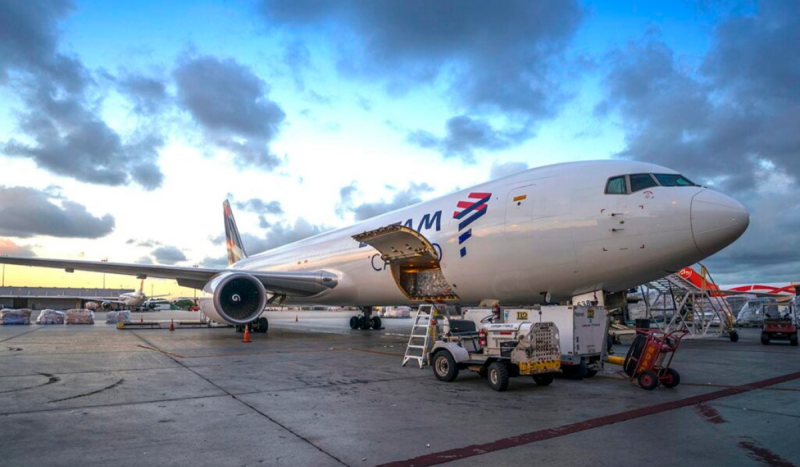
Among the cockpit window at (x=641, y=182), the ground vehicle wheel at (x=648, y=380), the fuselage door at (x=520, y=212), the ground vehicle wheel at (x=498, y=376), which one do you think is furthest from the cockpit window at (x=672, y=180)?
the ground vehicle wheel at (x=498, y=376)

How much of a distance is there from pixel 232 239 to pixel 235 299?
1805 centimetres

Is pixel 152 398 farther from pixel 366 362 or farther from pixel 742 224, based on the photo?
pixel 742 224

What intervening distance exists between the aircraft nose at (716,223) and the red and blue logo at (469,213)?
169 inches

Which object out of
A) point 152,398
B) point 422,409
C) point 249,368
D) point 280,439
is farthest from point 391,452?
point 249,368

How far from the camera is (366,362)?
10820 millimetres

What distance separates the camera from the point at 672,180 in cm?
935

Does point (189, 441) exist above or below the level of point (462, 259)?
below

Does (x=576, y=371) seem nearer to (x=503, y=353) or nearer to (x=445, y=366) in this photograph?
(x=503, y=353)

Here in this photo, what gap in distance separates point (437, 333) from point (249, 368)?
3851 millimetres

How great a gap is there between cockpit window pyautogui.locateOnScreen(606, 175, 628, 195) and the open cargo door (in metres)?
4.49

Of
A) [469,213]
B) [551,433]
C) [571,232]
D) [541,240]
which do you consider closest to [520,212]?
[541,240]

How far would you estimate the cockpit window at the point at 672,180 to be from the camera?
9.24 meters

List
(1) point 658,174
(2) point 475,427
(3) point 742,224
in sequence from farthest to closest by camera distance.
Result: (1) point 658,174, (3) point 742,224, (2) point 475,427

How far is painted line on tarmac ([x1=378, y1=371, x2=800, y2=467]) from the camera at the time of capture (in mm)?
4161
